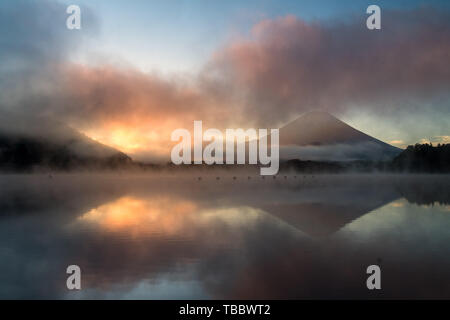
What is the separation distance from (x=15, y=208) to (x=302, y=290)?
37590 millimetres

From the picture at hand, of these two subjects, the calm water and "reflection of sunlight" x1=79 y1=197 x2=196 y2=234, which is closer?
the calm water

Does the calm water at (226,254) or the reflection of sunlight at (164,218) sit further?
the reflection of sunlight at (164,218)

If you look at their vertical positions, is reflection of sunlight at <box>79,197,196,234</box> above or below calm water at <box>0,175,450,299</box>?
above

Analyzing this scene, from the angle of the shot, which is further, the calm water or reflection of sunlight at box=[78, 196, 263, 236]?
reflection of sunlight at box=[78, 196, 263, 236]

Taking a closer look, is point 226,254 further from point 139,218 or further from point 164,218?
point 139,218

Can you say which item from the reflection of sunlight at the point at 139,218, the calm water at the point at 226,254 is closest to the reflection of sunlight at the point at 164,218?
the reflection of sunlight at the point at 139,218

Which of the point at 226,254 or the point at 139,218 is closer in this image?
the point at 226,254

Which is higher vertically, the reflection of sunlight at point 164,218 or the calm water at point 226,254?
the reflection of sunlight at point 164,218

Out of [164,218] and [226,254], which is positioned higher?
[164,218]

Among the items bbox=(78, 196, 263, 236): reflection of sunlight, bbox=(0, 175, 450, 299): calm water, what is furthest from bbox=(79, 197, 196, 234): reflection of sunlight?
bbox=(0, 175, 450, 299): calm water

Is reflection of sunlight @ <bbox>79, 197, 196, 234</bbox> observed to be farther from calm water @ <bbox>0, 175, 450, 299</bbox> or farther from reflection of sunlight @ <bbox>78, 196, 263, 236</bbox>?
calm water @ <bbox>0, 175, 450, 299</bbox>

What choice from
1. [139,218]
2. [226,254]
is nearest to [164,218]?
[139,218]

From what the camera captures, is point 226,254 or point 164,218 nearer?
point 226,254

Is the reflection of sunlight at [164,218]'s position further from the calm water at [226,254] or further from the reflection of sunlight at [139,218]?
the calm water at [226,254]
